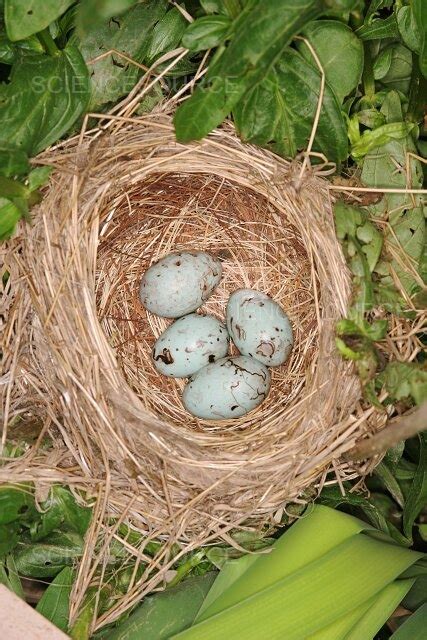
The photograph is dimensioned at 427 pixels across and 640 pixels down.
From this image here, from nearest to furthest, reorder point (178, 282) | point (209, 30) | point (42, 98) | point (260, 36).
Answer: point (260, 36)
point (209, 30)
point (42, 98)
point (178, 282)

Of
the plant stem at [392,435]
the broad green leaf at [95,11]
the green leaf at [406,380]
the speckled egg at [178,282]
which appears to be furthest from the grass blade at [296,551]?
the broad green leaf at [95,11]

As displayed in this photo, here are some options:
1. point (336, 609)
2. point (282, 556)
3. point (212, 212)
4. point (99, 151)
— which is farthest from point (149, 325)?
point (336, 609)

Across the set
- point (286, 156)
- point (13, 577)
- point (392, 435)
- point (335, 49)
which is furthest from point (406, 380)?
point (13, 577)

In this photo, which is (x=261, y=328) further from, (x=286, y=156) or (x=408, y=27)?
(x=408, y=27)

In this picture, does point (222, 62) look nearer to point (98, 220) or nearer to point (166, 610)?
point (98, 220)

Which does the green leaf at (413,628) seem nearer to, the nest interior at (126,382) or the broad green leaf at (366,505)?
the broad green leaf at (366,505)
